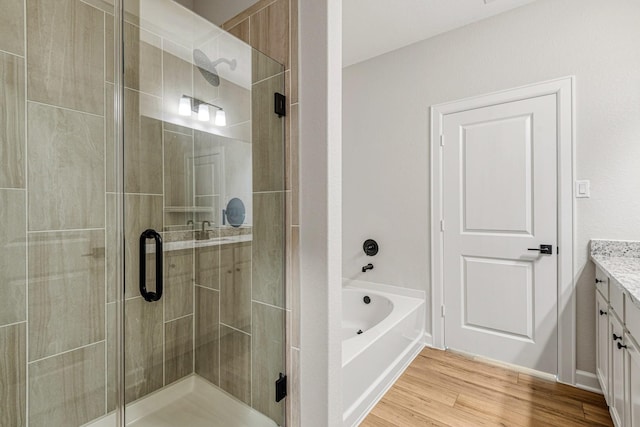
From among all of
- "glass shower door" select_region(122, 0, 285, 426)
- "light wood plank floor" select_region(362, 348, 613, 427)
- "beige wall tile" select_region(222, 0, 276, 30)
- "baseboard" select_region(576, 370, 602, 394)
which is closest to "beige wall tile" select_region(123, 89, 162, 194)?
"glass shower door" select_region(122, 0, 285, 426)

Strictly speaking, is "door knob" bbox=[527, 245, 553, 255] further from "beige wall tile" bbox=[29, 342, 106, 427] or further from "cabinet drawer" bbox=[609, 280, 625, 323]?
"beige wall tile" bbox=[29, 342, 106, 427]

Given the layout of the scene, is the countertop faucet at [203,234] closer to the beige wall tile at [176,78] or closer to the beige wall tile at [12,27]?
the beige wall tile at [176,78]

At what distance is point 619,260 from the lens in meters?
1.80

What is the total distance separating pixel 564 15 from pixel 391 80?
4.17 ft

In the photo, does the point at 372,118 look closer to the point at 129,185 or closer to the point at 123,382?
the point at 129,185

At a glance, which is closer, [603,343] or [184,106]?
[184,106]

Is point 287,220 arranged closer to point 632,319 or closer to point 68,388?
point 68,388

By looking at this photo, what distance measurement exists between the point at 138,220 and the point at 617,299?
86.4 inches

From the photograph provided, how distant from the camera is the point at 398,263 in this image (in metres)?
2.81

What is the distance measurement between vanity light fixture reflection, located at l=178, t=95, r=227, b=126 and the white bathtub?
1368mm

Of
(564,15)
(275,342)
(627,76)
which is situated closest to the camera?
(275,342)

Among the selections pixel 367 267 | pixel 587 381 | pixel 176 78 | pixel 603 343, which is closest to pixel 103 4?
pixel 176 78

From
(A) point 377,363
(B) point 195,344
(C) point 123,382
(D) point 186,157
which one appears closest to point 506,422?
(A) point 377,363

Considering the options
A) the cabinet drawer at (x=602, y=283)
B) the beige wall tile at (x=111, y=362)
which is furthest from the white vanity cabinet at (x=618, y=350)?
the beige wall tile at (x=111, y=362)
